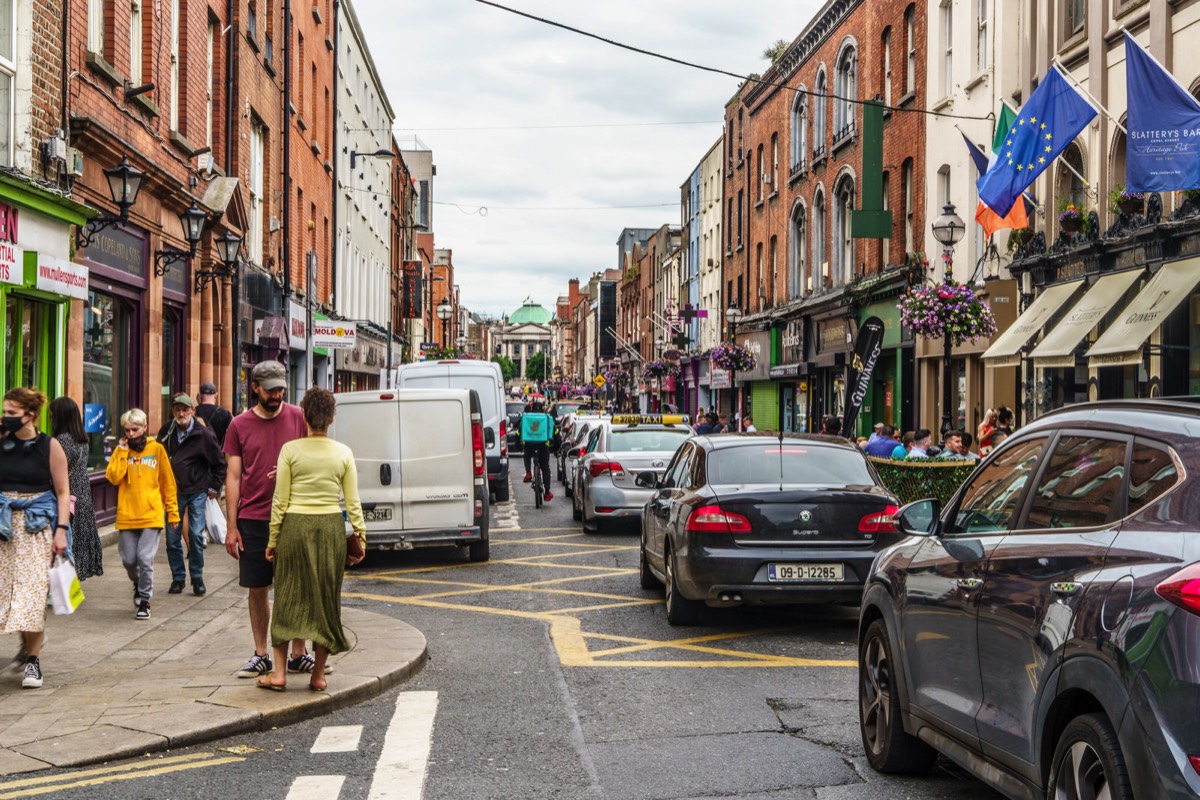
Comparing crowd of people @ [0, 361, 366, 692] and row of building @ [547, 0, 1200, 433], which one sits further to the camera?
row of building @ [547, 0, 1200, 433]

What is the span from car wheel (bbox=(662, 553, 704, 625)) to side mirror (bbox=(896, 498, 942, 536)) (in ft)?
16.1

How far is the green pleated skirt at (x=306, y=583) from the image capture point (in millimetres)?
7672

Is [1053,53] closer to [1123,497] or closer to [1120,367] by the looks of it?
[1120,367]

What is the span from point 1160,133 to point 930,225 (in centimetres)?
1301

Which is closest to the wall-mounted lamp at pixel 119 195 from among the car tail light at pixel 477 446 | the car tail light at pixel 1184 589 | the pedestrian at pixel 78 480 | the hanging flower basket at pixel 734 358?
the car tail light at pixel 477 446

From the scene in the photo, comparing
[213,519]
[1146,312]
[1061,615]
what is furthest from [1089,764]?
[1146,312]

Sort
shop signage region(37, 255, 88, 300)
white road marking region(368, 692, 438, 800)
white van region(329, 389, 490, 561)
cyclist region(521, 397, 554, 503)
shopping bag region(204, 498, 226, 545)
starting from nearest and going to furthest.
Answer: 1. white road marking region(368, 692, 438, 800)
2. shopping bag region(204, 498, 226, 545)
3. shop signage region(37, 255, 88, 300)
4. white van region(329, 389, 490, 561)
5. cyclist region(521, 397, 554, 503)

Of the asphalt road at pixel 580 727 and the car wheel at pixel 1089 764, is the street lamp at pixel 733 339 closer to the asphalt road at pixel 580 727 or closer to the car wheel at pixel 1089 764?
the asphalt road at pixel 580 727

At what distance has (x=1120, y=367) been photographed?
65.8 ft

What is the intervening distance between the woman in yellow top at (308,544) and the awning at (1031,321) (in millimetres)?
15343

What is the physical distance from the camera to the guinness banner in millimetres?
26781

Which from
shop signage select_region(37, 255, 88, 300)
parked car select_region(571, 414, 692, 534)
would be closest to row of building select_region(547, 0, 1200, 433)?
parked car select_region(571, 414, 692, 534)

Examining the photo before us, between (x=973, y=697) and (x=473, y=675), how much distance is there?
4355 mm

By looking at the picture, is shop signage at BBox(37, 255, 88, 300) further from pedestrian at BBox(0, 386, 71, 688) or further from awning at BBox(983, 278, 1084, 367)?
awning at BBox(983, 278, 1084, 367)
